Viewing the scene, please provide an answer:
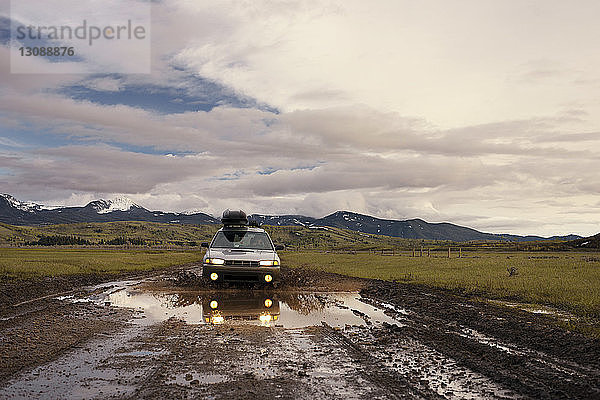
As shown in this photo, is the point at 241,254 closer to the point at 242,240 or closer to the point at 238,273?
the point at 238,273

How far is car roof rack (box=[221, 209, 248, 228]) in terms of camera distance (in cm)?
1847

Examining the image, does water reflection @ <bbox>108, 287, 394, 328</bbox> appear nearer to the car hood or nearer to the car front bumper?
the car front bumper

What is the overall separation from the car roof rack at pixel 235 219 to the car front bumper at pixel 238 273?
4.34m

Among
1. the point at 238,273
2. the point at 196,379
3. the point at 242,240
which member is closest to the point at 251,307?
the point at 238,273

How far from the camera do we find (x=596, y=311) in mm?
10828

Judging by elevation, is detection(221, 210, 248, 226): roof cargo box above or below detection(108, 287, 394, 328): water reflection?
above

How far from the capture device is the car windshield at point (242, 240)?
15883 millimetres

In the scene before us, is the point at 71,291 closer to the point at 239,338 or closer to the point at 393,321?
the point at 239,338

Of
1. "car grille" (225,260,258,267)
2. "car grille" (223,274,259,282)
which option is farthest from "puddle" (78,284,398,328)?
"car grille" (225,260,258,267)

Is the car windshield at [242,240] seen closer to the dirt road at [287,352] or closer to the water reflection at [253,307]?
the water reflection at [253,307]

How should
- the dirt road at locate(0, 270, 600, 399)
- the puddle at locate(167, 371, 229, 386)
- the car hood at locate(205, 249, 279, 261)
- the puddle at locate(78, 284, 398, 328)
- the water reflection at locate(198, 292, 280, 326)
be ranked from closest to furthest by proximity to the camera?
the dirt road at locate(0, 270, 600, 399)
the puddle at locate(167, 371, 229, 386)
the puddle at locate(78, 284, 398, 328)
the water reflection at locate(198, 292, 280, 326)
the car hood at locate(205, 249, 279, 261)

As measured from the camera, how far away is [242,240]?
53.7 feet

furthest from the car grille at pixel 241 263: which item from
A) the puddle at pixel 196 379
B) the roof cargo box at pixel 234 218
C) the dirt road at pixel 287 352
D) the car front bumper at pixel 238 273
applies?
the puddle at pixel 196 379

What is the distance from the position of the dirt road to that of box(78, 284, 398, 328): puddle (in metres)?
0.05
